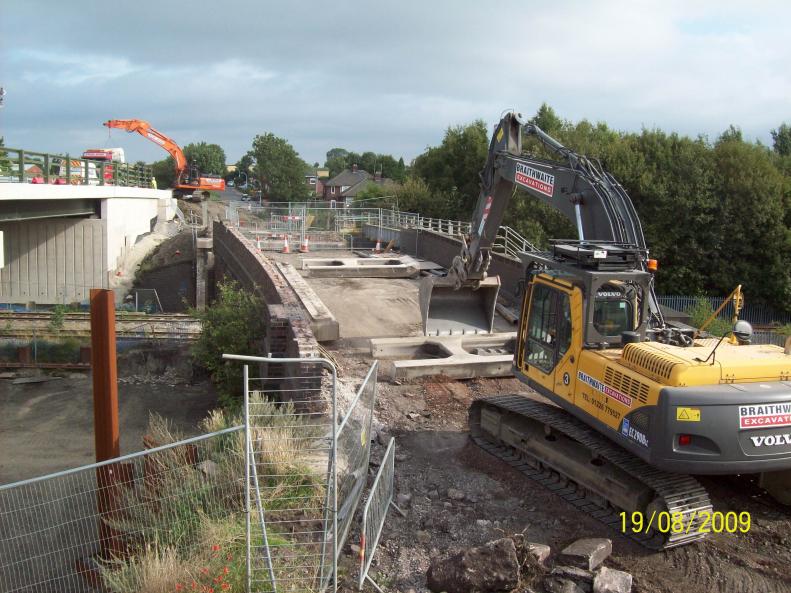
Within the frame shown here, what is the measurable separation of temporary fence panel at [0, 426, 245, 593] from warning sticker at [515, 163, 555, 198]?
6.02 m

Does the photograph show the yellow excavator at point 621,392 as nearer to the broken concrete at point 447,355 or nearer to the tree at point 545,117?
the broken concrete at point 447,355

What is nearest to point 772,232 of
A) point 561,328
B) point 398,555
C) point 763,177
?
point 763,177

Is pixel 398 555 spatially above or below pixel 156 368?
above

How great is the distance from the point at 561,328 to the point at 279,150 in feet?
317

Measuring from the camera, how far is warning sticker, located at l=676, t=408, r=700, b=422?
239 inches

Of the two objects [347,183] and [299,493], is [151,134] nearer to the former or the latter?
[299,493]

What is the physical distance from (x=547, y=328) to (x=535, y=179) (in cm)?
362

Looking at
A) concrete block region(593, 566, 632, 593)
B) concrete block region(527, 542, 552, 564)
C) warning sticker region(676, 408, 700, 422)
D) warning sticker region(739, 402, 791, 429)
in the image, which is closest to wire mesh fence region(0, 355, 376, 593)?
concrete block region(527, 542, 552, 564)

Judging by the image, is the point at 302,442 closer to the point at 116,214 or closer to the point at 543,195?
the point at 543,195

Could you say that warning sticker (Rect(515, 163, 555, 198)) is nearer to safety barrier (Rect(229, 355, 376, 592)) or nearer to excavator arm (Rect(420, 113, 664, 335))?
excavator arm (Rect(420, 113, 664, 335))

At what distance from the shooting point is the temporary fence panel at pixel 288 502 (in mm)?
5508

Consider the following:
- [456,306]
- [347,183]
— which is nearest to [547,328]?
[456,306]

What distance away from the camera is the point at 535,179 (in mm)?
11008

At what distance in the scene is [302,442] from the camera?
780cm
